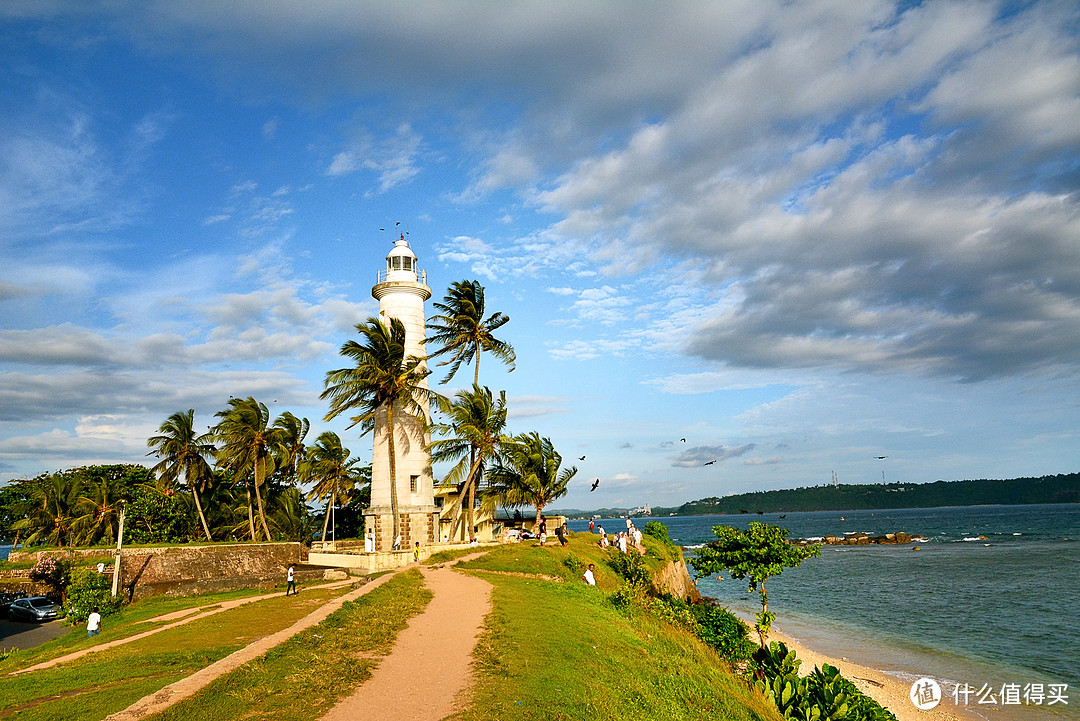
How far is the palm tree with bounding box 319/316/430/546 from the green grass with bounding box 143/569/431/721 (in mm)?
16129

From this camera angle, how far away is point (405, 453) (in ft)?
107

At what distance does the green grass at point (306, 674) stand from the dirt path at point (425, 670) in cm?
30

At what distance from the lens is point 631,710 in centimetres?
984

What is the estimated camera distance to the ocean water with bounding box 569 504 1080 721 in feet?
78.3

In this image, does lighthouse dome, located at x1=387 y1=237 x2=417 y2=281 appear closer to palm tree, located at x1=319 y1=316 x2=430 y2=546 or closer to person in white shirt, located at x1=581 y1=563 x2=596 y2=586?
palm tree, located at x1=319 y1=316 x2=430 y2=546

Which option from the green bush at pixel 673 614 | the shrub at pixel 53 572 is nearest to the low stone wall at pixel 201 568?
the shrub at pixel 53 572

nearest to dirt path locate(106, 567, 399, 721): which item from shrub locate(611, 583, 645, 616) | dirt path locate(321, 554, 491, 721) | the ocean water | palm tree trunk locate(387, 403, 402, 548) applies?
dirt path locate(321, 554, 491, 721)

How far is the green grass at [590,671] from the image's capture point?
9380 mm

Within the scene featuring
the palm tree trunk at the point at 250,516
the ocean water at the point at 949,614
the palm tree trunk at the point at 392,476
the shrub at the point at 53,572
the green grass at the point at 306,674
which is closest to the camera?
the green grass at the point at 306,674

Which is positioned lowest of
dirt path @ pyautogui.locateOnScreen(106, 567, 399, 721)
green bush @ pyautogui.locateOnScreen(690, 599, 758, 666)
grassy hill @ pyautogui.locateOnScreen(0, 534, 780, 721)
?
green bush @ pyautogui.locateOnScreen(690, 599, 758, 666)

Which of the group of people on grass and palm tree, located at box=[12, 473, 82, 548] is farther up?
palm tree, located at box=[12, 473, 82, 548]

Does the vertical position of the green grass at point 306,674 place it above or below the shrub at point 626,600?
above

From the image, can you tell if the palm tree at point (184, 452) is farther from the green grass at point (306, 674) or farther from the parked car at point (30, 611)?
the green grass at point (306, 674)

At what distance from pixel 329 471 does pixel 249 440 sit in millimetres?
7660
